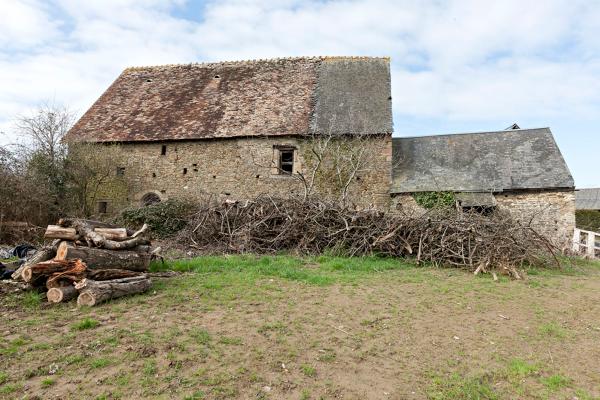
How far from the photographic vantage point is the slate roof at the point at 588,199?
125 ft

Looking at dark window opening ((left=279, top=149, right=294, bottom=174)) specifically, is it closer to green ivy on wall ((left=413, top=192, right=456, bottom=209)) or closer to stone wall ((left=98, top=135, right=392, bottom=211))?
stone wall ((left=98, top=135, right=392, bottom=211))

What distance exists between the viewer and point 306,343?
467 cm

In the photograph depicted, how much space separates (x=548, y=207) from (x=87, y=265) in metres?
15.5

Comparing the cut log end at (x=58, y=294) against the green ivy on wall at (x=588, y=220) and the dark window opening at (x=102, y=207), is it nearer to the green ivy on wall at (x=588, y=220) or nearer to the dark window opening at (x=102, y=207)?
the dark window opening at (x=102, y=207)

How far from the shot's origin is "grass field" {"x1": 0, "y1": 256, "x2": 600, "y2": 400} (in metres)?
3.74

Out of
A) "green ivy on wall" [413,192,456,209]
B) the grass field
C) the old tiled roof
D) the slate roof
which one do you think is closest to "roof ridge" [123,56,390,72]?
the old tiled roof

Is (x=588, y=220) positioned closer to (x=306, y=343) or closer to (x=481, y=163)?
(x=481, y=163)

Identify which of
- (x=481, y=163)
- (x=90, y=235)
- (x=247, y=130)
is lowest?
(x=90, y=235)

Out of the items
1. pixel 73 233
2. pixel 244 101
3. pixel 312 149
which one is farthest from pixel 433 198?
pixel 73 233

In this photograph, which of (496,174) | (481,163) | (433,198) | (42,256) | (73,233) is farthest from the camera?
(481,163)

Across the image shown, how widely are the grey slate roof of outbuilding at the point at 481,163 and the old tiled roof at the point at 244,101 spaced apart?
212 centimetres

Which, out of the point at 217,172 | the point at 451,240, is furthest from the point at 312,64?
the point at 451,240

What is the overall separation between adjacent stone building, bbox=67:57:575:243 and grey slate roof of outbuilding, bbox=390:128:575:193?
0.04m

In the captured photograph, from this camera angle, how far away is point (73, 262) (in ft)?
19.9
